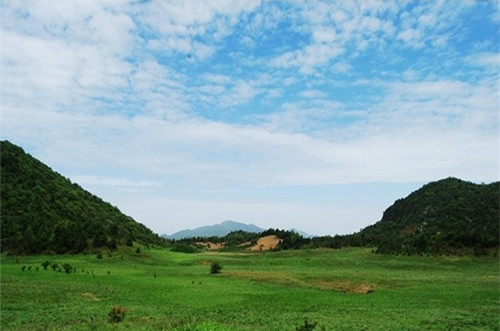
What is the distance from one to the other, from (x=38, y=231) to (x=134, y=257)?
17405 mm

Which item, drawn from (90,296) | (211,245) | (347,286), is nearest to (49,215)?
(211,245)

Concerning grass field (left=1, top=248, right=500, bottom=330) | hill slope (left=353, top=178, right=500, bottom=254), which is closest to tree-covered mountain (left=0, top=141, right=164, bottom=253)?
grass field (left=1, top=248, right=500, bottom=330)

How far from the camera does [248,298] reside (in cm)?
3484

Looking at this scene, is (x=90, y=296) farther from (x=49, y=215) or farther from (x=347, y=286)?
(x=49, y=215)

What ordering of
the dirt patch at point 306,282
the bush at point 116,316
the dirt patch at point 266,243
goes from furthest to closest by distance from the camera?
the dirt patch at point 266,243 → the dirt patch at point 306,282 → the bush at point 116,316

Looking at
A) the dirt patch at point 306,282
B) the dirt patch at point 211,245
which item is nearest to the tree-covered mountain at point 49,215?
the dirt patch at point 211,245

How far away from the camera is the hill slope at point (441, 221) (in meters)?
68.4

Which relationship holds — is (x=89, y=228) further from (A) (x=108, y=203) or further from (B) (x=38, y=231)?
(A) (x=108, y=203)

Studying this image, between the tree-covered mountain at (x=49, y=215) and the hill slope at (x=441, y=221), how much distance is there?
1991 inches

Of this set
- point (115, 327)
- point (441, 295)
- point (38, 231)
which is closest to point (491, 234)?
point (441, 295)

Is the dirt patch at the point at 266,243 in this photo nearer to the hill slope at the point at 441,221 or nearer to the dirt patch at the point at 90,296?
the hill slope at the point at 441,221

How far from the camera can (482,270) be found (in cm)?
5438

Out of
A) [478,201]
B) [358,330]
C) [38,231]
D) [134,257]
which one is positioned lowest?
[358,330]

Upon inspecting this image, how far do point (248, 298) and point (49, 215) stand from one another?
212ft
